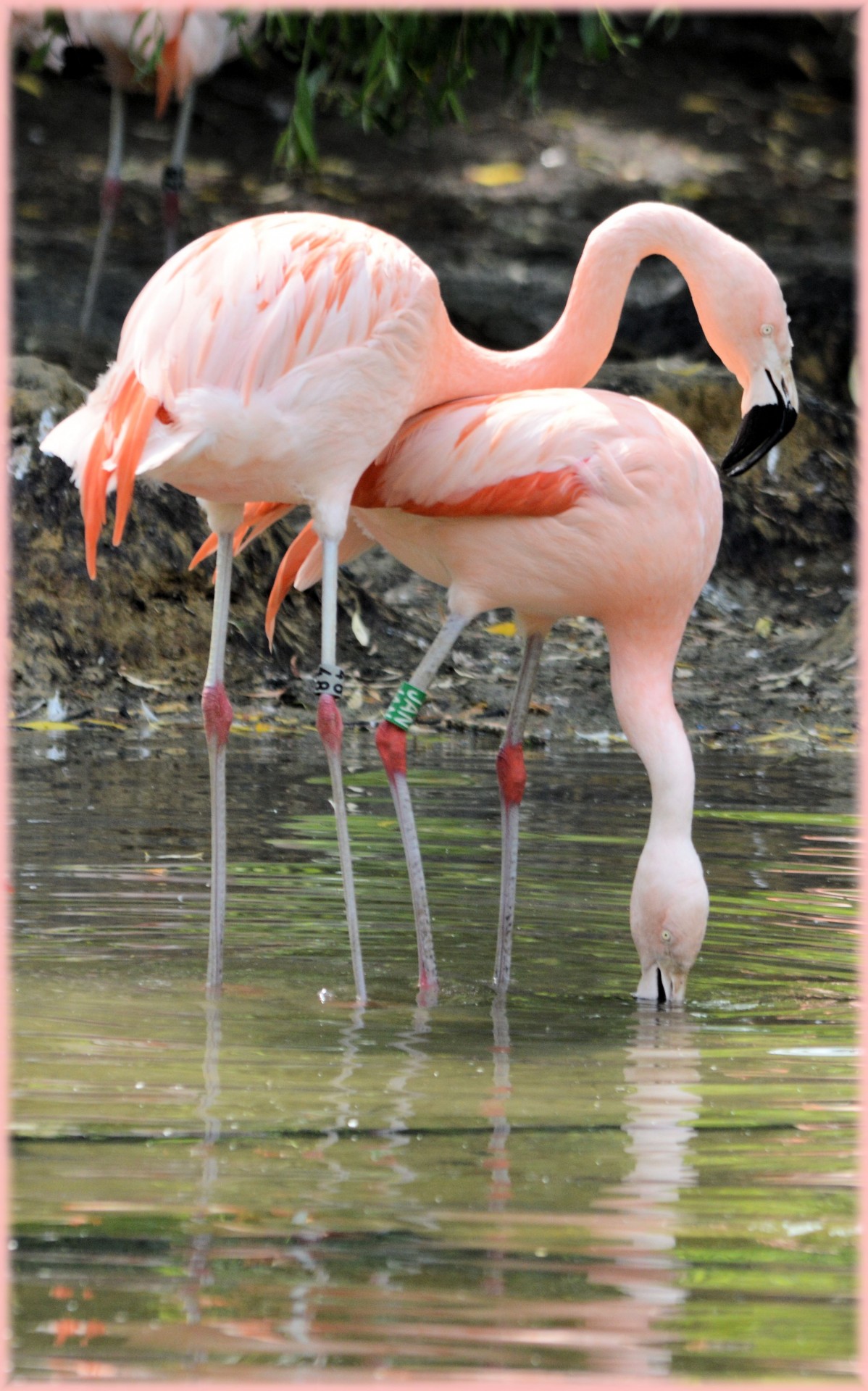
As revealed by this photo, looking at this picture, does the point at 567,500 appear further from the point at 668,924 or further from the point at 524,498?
the point at 668,924

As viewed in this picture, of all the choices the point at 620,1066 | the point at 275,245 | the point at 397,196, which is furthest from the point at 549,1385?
the point at 397,196

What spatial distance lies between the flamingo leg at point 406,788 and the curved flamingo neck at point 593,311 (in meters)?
0.55

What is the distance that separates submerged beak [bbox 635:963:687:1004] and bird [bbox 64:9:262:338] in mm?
5689

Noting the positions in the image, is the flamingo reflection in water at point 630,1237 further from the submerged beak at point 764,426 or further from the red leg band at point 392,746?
the submerged beak at point 764,426

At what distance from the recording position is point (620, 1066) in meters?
3.45

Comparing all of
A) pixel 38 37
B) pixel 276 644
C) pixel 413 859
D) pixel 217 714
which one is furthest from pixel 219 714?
pixel 38 37

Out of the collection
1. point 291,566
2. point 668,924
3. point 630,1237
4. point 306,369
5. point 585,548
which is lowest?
point 668,924

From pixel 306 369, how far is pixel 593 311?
0.84m

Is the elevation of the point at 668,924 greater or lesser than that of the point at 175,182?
lesser

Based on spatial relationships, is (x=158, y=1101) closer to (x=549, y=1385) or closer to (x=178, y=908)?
(x=549, y=1385)

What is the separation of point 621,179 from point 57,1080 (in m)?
9.23

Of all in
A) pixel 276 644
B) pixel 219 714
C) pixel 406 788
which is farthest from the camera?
pixel 276 644

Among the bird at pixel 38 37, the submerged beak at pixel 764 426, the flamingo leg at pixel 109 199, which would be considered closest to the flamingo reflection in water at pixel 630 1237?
the submerged beak at pixel 764 426

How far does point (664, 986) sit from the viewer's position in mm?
4016
